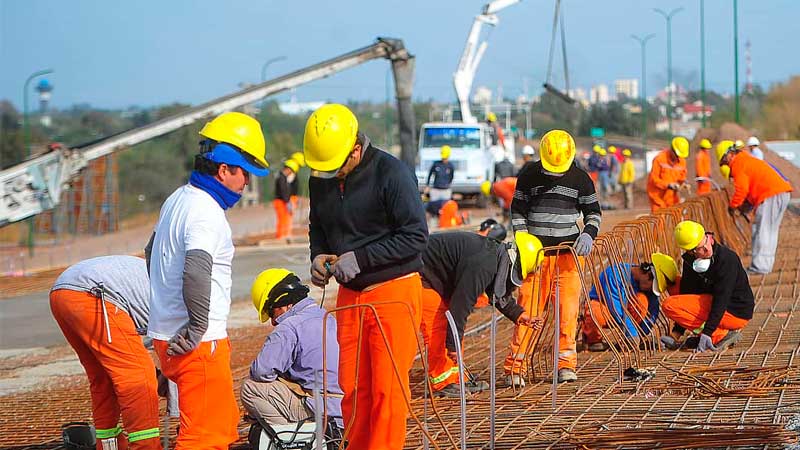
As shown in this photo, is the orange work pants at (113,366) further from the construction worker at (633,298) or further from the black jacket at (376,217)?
the construction worker at (633,298)

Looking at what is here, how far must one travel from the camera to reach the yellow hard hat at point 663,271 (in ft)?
28.7

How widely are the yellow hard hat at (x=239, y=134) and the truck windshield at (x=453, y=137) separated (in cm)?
2691

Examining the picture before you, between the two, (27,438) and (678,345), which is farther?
(678,345)

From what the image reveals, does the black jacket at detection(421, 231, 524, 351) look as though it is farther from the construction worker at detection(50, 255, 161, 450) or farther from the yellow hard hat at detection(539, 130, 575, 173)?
the construction worker at detection(50, 255, 161, 450)

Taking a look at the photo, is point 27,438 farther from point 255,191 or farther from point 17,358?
point 255,191

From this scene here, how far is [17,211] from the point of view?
14.5 metres

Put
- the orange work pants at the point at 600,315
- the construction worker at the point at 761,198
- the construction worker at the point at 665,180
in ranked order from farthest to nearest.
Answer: the construction worker at the point at 665,180, the construction worker at the point at 761,198, the orange work pants at the point at 600,315

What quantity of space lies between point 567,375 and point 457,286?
0.99m

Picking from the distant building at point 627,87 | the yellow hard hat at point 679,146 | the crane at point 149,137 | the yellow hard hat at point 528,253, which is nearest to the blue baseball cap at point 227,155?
the yellow hard hat at point 528,253

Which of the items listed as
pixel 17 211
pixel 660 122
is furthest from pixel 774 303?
pixel 660 122

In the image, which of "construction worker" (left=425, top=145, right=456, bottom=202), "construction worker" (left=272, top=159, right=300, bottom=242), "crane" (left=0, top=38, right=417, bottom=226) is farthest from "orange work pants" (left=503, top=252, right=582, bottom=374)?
"construction worker" (left=272, top=159, right=300, bottom=242)

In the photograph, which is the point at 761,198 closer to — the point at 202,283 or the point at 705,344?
the point at 705,344

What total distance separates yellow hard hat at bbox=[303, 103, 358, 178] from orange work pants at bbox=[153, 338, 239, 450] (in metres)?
0.86

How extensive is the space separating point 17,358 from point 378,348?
696 centimetres
